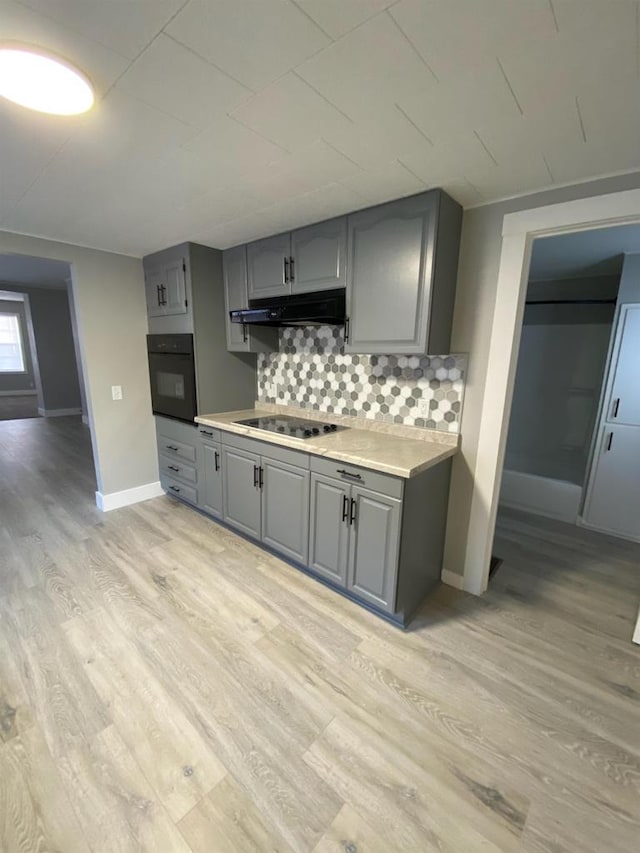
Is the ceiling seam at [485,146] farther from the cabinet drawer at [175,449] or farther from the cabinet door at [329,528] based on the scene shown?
the cabinet drawer at [175,449]

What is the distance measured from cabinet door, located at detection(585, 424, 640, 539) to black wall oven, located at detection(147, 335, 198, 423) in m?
3.54

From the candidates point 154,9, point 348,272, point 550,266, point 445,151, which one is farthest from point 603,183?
point 154,9

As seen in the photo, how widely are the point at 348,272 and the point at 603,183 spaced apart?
1269 mm

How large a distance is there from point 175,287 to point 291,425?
156 cm

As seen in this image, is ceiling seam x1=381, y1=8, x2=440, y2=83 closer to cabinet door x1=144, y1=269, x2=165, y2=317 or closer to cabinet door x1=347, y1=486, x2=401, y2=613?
cabinet door x1=347, y1=486, x2=401, y2=613

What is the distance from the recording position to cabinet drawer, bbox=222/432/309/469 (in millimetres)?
2230

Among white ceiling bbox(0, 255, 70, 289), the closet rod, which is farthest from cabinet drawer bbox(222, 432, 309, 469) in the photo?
white ceiling bbox(0, 255, 70, 289)

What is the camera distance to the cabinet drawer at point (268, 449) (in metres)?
2.23

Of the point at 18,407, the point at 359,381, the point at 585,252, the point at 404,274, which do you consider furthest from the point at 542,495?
the point at 18,407

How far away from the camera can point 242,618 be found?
2.01 meters

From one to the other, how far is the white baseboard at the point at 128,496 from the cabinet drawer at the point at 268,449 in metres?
1.35

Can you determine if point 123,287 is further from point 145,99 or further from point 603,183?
point 603,183

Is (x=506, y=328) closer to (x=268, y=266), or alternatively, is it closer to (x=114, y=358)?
(x=268, y=266)

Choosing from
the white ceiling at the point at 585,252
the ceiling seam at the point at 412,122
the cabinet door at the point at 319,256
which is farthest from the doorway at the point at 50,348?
the white ceiling at the point at 585,252
